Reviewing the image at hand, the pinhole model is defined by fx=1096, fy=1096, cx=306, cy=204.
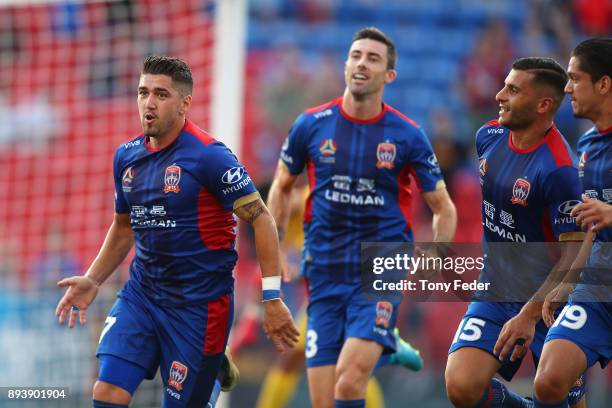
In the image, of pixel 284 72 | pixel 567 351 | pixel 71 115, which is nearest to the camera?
pixel 567 351

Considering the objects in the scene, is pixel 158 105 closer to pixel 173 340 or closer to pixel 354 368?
pixel 173 340

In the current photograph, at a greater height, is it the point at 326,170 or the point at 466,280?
the point at 326,170

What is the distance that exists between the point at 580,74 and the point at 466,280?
1575 mm

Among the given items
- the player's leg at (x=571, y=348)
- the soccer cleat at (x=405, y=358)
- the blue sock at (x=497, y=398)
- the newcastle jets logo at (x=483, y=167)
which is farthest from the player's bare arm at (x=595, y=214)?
the soccer cleat at (x=405, y=358)

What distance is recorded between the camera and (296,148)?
789 centimetres

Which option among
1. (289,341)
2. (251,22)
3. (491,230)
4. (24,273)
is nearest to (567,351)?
(491,230)

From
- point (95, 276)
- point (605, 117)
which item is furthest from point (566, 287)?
point (95, 276)

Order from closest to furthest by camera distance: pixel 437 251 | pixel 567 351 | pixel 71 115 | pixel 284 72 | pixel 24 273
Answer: pixel 567 351 < pixel 437 251 < pixel 24 273 < pixel 71 115 < pixel 284 72

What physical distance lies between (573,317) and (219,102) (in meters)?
4.09

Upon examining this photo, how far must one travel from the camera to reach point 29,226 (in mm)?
12531

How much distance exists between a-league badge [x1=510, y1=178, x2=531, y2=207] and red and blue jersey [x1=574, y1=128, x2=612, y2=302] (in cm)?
34

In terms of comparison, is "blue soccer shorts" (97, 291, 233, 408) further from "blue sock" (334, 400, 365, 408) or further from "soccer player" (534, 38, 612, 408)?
"soccer player" (534, 38, 612, 408)

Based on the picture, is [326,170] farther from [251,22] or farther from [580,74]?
[251,22]

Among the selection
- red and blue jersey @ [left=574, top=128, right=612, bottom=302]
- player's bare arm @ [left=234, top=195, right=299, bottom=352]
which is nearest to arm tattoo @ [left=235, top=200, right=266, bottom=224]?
player's bare arm @ [left=234, top=195, right=299, bottom=352]
